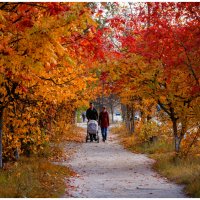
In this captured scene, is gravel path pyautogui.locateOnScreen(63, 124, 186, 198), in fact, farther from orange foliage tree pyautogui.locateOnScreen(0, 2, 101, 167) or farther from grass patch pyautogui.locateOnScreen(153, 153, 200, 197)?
orange foliage tree pyautogui.locateOnScreen(0, 2, 101, 167)

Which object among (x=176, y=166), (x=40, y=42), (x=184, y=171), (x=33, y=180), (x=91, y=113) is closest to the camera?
(x=40, y=42)

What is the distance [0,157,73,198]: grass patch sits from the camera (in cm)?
931

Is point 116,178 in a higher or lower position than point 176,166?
lower

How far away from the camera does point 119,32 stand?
974 inches

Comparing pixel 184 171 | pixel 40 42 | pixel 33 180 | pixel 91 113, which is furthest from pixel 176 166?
pixel 91 113

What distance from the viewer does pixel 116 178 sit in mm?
12742

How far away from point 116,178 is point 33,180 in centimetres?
300

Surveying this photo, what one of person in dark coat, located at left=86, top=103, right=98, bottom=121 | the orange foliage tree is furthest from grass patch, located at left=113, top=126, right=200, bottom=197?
person in dark coat, located at left=86, top=103, right=98, bottom=121

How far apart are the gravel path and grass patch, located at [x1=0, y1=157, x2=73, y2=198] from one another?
0.39 meters

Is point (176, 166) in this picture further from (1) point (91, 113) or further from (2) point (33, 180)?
(1) point (91, 113)

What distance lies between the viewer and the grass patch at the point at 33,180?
367 inches

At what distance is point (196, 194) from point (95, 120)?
1552 cm

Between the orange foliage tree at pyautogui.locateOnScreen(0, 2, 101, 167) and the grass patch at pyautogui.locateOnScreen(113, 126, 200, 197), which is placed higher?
the orange foliage tree at pyautogui.locateOnScreen(0, 2, 101, 167)

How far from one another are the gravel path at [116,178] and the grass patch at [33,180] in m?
0.39
